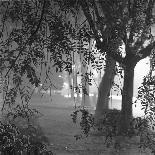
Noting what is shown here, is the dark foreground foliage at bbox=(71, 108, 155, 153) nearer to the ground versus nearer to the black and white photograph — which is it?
the black and white photograph

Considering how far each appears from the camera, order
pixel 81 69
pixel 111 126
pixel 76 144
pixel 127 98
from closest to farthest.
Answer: pixel 111 126 → pixel 81 69 → pixel 76 144 → pixel 127 98

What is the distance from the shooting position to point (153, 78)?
628 cm

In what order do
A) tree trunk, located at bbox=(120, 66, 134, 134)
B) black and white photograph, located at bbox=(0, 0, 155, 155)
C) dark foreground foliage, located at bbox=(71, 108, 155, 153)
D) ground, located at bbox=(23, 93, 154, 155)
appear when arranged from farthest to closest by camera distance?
tree trunk, located at bbox=(120, 66, 134, 134) < ground, located at bbox=(23, 93, 154, 155) < dark foreground foliage, located at bbox=(71, 108, 155, 153) < black and white photograph, located at bbox=(0, 0, 155, 155)

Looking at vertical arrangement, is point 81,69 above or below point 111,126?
above

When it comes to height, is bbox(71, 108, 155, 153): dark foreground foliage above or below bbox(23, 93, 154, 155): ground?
above

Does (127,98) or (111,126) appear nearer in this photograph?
(111,126)

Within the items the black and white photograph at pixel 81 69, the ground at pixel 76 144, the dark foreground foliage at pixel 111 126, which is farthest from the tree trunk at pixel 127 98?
the dark foreground foliage at pixel 111 126

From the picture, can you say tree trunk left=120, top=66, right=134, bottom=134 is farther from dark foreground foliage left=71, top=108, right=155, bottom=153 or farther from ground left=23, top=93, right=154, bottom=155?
dark foreground foliage left=71, top=108, right=155, bottom=153

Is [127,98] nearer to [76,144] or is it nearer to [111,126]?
[76,144]

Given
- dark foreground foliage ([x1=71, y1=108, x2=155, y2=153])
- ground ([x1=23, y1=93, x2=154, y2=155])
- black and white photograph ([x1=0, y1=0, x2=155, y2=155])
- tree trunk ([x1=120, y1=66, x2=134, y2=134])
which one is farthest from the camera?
tree trunk ([x1=120, y1=66, x2=134, y2=134])

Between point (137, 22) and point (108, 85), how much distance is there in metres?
15.3

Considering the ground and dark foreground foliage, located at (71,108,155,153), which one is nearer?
dark foreground foliage, located at (71,108,155,153)

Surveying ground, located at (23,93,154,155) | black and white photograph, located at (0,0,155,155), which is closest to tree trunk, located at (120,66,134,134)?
black and white photograph, located at (0,0,155,155)

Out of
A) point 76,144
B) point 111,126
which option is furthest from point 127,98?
point 111,126
